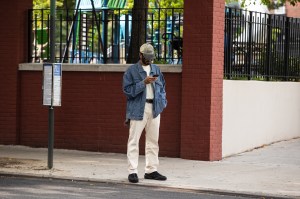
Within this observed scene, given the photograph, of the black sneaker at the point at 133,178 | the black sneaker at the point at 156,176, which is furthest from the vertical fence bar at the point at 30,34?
the black sneaker at the point at 133,178

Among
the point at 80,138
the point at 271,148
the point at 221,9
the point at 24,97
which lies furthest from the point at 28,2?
the point at 271,148

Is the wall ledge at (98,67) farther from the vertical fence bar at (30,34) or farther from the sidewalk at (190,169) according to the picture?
the sidewalk at (190,169)

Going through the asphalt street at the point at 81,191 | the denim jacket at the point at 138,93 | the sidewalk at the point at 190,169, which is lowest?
the asphalt street at the point at 81,191

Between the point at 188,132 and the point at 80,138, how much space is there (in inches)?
88.5

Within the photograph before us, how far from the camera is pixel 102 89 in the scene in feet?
51.8

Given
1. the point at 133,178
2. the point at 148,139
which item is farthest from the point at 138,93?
the point at 133,178

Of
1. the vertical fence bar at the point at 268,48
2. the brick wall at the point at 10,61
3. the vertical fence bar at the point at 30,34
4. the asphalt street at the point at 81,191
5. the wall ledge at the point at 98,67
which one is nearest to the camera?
the asphalt street at the point at 81,191

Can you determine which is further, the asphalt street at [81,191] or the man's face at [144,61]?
the man's face at [144,61]

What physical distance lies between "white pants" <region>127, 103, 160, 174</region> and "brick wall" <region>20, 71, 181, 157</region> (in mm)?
3133

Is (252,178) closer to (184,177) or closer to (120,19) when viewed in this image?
(184,177)

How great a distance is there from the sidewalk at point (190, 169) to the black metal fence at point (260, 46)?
70.2 inches

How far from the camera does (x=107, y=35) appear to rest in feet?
53.9

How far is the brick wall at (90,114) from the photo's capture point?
50.1 ft

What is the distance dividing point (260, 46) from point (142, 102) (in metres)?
6.35
